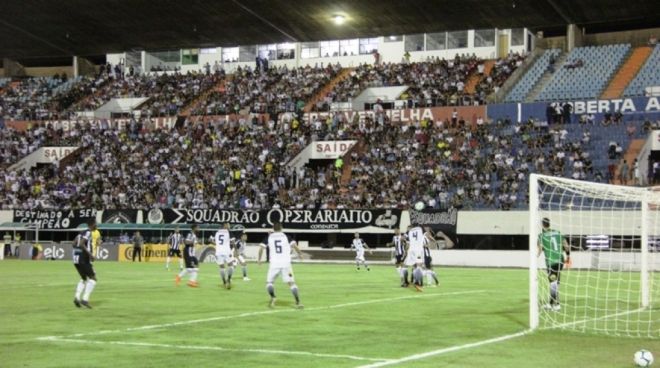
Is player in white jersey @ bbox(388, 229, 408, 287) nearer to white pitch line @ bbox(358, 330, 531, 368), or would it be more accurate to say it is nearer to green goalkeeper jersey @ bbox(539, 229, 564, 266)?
green goalkeeper jersey @ bbox(539, 229, 564, 266)

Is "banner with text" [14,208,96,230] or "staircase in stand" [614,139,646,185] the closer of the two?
"staircase in stand" [614,139,646,185]

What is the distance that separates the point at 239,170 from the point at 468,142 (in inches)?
600

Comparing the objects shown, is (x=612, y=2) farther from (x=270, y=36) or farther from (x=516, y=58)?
(x=270, y=36)

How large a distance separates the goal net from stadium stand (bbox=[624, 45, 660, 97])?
573 inches

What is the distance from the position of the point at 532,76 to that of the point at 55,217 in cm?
3410

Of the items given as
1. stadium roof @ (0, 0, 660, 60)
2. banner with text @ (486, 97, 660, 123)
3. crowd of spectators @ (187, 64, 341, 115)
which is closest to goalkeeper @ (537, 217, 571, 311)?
banner with text @ (486, 97, 660, 123)

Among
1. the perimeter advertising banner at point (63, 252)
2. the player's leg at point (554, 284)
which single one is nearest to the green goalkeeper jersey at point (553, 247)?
the player's leg at point (554, 284)

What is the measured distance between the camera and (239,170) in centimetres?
5938

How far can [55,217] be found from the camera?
195ft

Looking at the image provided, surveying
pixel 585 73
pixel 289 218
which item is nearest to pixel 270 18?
pixel 289 218

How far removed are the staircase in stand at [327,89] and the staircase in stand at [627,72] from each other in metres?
20.7

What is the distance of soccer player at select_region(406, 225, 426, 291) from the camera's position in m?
28.0

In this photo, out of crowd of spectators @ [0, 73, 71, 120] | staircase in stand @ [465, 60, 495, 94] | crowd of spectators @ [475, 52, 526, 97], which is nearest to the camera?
crowd of spectators @ [475, 52, 526, 97]

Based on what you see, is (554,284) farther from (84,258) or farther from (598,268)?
(598,268)
